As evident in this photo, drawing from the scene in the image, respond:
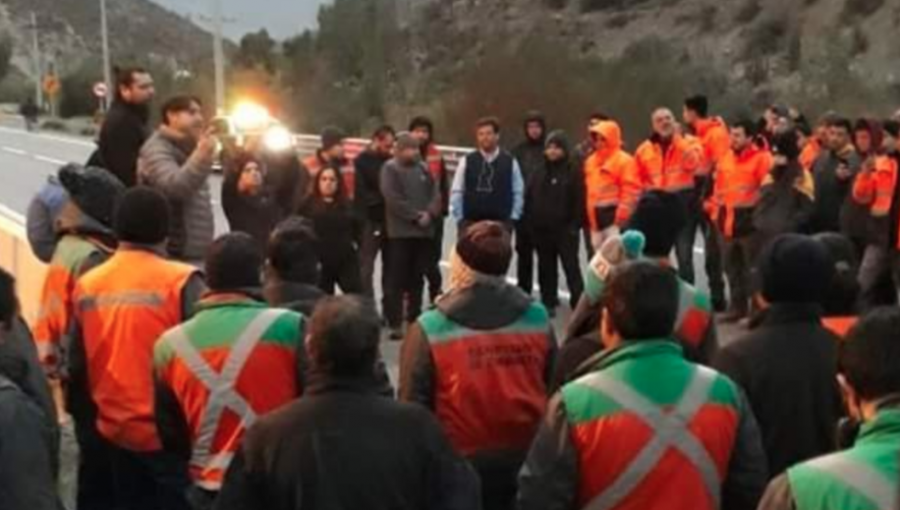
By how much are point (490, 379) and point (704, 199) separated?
9361 mm

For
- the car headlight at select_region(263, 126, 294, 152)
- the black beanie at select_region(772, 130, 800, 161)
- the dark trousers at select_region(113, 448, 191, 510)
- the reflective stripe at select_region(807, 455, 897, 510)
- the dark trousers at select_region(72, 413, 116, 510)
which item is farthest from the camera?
the black beanie at select_region(772, 130, 800, 161)

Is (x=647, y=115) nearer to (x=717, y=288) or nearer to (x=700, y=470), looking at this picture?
(x=717, y=288)

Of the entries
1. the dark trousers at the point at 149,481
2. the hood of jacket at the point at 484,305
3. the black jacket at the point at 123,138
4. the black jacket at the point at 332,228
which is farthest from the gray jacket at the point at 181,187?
the black jacket at the point at 332,228

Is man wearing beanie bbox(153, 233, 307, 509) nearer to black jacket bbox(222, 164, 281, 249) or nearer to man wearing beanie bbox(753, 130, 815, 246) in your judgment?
black jacket bbox(222, 164, 281, 249)

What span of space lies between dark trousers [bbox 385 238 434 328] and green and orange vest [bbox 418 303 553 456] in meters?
7.82

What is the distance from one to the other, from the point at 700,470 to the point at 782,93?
48243 millimetres

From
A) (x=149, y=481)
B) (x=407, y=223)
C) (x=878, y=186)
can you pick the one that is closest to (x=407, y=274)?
(x=407, y=223)

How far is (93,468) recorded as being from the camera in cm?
698

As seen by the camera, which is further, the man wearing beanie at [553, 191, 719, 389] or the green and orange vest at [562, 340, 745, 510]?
the man wearing beanie at [553, 191, 719, 389]

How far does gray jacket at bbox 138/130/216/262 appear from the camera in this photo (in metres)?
8.98

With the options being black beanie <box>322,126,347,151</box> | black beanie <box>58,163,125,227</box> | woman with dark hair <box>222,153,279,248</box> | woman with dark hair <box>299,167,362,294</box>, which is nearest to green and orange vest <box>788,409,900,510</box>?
black beanie <box>58,163,125,227</box>

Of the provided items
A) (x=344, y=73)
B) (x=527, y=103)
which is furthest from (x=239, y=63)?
(x=527, y=103)

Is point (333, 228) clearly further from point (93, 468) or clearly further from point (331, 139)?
point (93, 468)

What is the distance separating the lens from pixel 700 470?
4.79 meters
